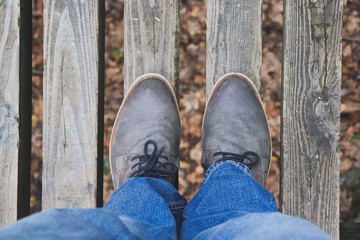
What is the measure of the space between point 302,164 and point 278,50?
2.76 ft

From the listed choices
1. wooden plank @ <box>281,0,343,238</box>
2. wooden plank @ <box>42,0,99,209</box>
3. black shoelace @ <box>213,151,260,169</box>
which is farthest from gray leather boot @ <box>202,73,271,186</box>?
wooden plank @ <box>42,0,99,209</box>

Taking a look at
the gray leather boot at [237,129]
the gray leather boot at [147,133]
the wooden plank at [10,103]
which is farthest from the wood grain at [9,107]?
the gray leather boot at [237,129]

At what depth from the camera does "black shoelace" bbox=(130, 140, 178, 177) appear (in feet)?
5.56

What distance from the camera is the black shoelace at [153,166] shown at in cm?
169

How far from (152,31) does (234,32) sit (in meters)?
0.24

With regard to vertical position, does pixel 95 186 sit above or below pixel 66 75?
below

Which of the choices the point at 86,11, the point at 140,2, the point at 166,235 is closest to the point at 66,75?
the point at 86,11

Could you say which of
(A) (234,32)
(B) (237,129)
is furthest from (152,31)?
(B) (237,129)

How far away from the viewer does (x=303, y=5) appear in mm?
1652

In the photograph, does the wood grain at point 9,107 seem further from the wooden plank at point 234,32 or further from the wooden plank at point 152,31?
the wooden plank at point 234,32

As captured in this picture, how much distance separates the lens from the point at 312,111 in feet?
5.46

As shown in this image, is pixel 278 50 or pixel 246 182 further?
pixel 278 50

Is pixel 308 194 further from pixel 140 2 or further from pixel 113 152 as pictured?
pixel 140 2

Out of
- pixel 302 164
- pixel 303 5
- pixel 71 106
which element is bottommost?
pixel 302 164
